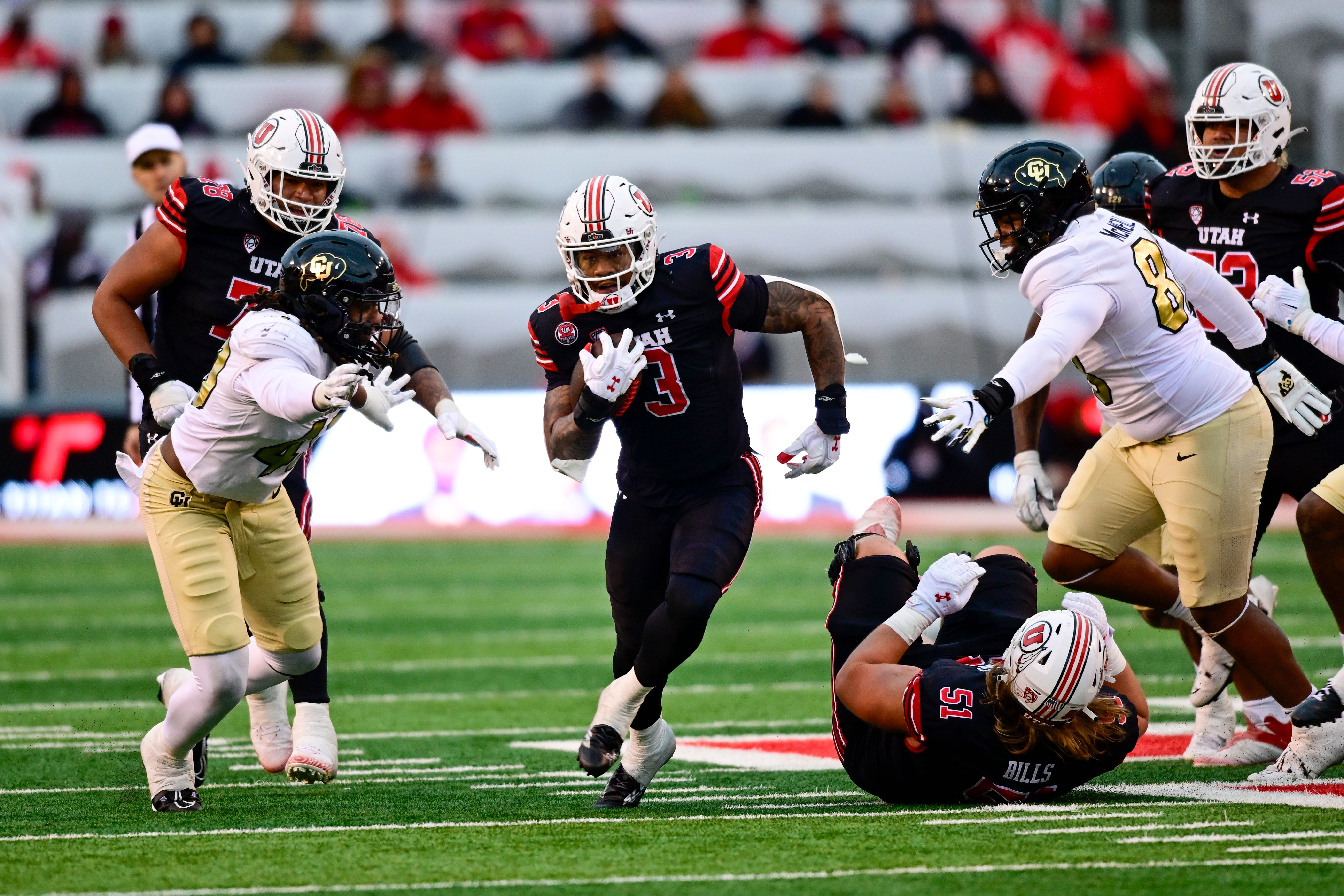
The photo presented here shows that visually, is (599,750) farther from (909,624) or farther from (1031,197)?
(1031,197)

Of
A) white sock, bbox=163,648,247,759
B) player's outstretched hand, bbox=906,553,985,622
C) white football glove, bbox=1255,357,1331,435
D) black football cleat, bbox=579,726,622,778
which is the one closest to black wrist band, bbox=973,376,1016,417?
player's outstretched hand, bbox=906,553,985,622

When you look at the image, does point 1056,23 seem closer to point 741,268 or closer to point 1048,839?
point 741,268

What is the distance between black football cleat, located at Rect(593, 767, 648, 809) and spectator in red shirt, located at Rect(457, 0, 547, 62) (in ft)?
44.1

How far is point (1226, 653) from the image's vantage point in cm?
535

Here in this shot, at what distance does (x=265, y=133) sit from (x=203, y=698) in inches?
69.2

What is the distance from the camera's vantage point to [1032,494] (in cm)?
535

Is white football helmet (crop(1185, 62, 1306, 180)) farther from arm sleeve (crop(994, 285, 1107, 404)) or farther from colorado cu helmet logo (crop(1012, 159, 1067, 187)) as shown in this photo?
arm sleeve (crop(994, 285, 1107, 404))

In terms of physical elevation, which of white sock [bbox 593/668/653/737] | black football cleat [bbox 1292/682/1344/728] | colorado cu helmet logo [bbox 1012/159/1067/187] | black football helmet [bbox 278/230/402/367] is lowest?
black football cleat [bbox 1292/682/1344/728]

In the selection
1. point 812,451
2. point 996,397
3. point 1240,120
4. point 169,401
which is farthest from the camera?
point 1240,120

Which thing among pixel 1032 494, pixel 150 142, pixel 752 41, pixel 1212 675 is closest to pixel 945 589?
pixel 1032 494

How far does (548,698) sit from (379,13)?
1226 centimetres

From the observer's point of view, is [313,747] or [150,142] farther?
[150,142]

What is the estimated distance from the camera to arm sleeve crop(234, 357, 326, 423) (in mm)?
4488

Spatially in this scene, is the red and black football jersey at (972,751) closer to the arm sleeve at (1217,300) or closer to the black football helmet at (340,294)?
the arm sleeve at (1217,300)
